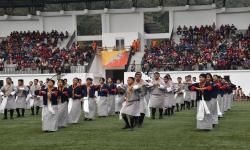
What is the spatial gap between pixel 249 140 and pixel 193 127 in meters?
4.30

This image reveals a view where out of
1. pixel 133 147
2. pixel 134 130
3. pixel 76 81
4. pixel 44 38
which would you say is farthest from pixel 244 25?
pixel 133 147

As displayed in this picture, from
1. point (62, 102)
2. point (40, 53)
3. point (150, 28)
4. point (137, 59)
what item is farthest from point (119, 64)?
point (62, 102)

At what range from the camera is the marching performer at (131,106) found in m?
19.0

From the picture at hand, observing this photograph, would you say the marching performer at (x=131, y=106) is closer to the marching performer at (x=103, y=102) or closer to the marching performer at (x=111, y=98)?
the marching performer at (x=103, y=102)

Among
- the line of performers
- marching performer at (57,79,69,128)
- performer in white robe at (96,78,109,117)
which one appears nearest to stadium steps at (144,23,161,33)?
the line of performers

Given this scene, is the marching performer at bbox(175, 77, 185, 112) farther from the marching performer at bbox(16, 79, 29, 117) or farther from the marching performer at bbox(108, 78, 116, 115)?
the marching performer at bbox(16, 79, 29, 117)

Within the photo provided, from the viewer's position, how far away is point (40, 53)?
59.0 metres

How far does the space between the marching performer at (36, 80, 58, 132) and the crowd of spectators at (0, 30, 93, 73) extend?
3332 centimetres

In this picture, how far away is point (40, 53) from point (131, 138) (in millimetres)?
43715

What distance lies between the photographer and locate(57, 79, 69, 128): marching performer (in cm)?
2050

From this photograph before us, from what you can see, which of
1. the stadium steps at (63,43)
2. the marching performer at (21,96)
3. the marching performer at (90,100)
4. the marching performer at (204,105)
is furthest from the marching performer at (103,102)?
the stadium steps at (63,43)

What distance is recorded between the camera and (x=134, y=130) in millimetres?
18891

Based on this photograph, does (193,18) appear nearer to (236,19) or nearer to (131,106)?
(236,19)

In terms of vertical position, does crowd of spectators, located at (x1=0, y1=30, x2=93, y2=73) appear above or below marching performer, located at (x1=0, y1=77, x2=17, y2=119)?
above
